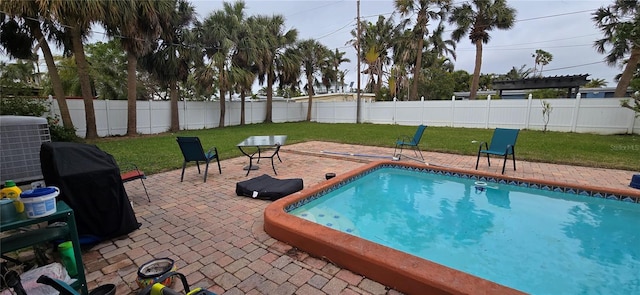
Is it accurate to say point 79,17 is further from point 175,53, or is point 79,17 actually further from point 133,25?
point 175,53

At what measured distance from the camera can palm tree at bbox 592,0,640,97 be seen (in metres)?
10.8

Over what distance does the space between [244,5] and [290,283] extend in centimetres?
1712

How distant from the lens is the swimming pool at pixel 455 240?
1.97 meters

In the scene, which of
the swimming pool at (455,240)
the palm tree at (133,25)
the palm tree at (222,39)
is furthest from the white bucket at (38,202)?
the palm tree at (222,39)

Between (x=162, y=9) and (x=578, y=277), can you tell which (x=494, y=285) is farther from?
(x=162, y=9)

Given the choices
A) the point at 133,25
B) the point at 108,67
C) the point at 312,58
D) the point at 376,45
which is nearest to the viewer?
the point at 133,25

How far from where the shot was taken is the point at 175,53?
12.9 metres

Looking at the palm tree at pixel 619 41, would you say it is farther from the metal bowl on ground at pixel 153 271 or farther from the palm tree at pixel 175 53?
the palm tree at pixel 175 53

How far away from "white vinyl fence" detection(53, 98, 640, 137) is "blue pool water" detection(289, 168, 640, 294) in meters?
10.5

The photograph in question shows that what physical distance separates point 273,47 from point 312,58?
163 inches

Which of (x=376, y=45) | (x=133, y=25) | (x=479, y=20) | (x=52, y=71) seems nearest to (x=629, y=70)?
(x=479, y=20)

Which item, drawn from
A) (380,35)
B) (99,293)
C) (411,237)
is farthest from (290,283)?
(380,35)

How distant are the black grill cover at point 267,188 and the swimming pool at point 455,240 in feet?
1.32

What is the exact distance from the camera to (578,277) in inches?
99.6
